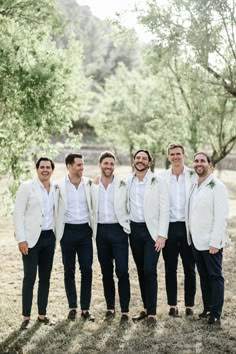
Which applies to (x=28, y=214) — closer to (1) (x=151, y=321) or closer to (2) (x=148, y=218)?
(2) (x=148, y=218)

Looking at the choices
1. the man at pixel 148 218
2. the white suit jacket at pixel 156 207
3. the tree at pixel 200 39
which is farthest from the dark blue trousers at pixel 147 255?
the tree at pixel 200 39

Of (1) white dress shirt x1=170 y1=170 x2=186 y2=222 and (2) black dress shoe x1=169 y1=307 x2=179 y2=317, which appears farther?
(2) black dress shoe x1=169 y1=307 x2=179 y2=317

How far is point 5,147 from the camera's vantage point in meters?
10.8

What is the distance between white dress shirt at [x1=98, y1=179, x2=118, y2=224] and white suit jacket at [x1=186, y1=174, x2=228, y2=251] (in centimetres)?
110

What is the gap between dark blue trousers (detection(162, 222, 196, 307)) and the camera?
21.5 feet

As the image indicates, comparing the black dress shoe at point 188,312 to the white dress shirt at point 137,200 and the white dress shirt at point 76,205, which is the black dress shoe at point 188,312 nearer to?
the white dress shirt at point 137,200

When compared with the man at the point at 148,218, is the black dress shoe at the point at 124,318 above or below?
below

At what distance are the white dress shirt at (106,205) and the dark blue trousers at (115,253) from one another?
0.27 feet

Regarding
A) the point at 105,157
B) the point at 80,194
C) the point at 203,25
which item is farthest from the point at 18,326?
the point at 203,25

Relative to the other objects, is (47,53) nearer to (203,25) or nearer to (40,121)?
(40,121)

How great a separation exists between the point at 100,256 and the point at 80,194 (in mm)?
929

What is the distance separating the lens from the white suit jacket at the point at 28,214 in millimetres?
6211

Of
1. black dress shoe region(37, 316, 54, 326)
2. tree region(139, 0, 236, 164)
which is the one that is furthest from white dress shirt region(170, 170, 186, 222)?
tree region(139, 0, 236, 164)

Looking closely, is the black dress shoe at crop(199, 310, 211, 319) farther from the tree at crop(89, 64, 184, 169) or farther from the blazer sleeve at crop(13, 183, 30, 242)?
the tree at crop(89, 64, 184, 169)
